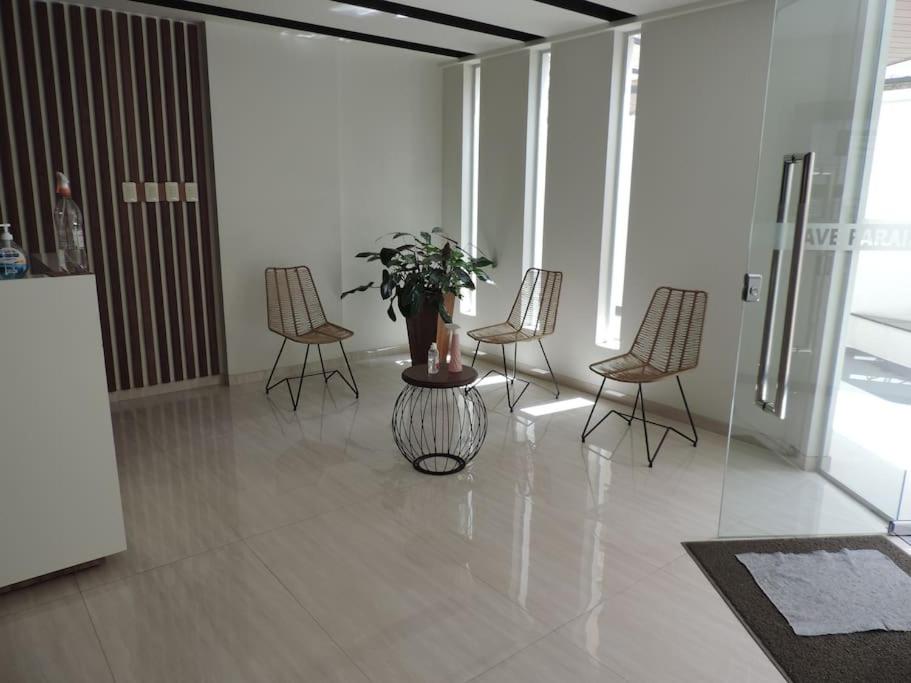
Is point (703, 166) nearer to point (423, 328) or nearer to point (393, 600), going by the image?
point (423, 328)

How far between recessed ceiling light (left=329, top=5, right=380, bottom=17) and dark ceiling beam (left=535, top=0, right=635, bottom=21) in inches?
45.6

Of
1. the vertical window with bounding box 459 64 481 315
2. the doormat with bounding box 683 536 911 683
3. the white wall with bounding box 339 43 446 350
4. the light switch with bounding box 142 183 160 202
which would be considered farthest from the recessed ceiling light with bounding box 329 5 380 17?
the doormat with bounding box 683 536 911 683

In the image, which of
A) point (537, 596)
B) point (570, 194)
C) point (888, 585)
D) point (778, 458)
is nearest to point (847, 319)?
point (778, 458)

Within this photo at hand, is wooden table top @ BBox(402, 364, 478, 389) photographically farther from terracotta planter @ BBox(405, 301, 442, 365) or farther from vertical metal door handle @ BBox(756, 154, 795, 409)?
terracotta planter @ BBox(405, 301, 442, 365)

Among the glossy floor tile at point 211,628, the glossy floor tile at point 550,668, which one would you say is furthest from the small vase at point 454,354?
the glossy floor tile at point 550,668

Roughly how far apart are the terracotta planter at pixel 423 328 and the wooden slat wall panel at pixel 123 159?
1554 mm

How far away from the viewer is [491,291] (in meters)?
5.95

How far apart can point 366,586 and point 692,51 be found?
145 inches

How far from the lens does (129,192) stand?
15.1 feet

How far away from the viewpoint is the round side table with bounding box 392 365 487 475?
3.59 m

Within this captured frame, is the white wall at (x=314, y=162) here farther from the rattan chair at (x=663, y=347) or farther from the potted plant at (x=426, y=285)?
the rattan chair at (x=663, y=347)

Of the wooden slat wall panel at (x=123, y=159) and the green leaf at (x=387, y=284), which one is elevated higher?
the wooden slat wall panel at (x=123, y=159)

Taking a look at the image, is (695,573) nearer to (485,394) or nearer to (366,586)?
(366,586)

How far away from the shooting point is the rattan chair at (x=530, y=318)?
4945mm
